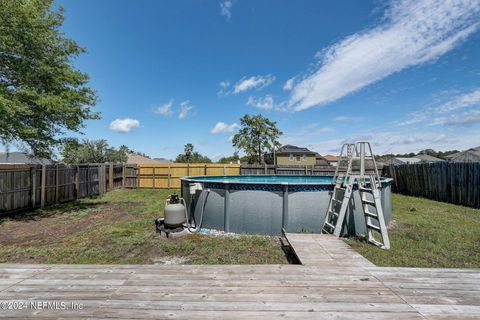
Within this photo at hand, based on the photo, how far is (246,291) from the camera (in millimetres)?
2240

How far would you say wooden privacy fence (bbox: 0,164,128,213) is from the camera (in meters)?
7.32

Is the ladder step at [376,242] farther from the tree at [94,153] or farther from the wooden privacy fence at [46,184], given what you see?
the tree at [94,153]

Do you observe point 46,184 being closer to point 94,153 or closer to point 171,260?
point 171,260

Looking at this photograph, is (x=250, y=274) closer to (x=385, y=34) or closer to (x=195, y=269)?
(x=195, y=269)

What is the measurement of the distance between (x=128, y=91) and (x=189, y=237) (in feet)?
44.7

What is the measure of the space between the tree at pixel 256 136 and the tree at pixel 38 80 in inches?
902

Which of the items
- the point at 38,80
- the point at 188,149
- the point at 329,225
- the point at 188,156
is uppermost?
the point at 188,149

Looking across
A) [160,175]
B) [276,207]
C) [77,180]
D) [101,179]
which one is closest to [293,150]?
[160,175]

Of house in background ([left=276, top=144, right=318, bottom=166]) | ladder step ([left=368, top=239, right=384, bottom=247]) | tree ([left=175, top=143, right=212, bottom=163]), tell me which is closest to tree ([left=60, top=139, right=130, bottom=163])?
house in background ([left=276, top=144, right=318, bottom=166])

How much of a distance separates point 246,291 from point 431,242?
4.28 metres

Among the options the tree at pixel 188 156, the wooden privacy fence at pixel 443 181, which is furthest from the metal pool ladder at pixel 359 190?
the tree at pixel 188 156

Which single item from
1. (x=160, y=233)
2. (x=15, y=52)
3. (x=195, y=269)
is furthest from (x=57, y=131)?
(x=195, y=269)

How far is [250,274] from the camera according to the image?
8.52ft

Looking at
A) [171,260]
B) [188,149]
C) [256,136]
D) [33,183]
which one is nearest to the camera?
[171,260]
